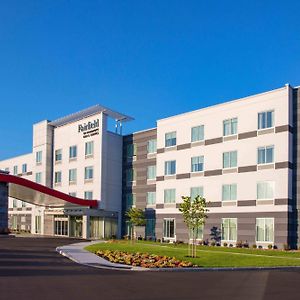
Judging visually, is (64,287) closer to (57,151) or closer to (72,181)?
(72,181)

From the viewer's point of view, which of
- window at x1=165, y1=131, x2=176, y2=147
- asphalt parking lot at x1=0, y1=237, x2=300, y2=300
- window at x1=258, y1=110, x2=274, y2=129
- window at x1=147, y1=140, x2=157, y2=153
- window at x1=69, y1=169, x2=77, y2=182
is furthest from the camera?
window at x1=69, y1=169, x2=77, y2=182

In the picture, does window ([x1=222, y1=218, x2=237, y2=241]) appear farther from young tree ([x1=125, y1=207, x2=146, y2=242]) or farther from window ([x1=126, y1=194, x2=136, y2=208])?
window ([x1=126, y1=194, x2=136, y2=208])

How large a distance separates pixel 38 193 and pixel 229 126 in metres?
24.8

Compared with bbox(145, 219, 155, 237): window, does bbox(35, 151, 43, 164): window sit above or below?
above

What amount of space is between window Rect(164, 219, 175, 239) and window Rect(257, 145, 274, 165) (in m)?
13.5

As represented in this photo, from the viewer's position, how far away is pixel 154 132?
5531 centimetres

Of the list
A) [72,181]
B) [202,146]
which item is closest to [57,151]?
[72,181]

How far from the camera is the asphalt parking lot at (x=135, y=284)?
13.8 meters

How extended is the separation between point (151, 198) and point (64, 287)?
1593 inches

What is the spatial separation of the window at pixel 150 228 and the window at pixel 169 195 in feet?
12.8

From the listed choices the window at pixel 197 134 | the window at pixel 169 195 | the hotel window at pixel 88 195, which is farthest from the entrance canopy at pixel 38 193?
the window at pixel 197 134

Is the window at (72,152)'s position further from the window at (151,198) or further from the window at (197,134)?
the window at (197,134)

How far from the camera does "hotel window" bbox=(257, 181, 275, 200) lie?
40.7m

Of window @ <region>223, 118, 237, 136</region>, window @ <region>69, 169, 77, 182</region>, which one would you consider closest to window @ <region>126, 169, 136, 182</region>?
window @ <region>69, 169, 77, 182</region>
